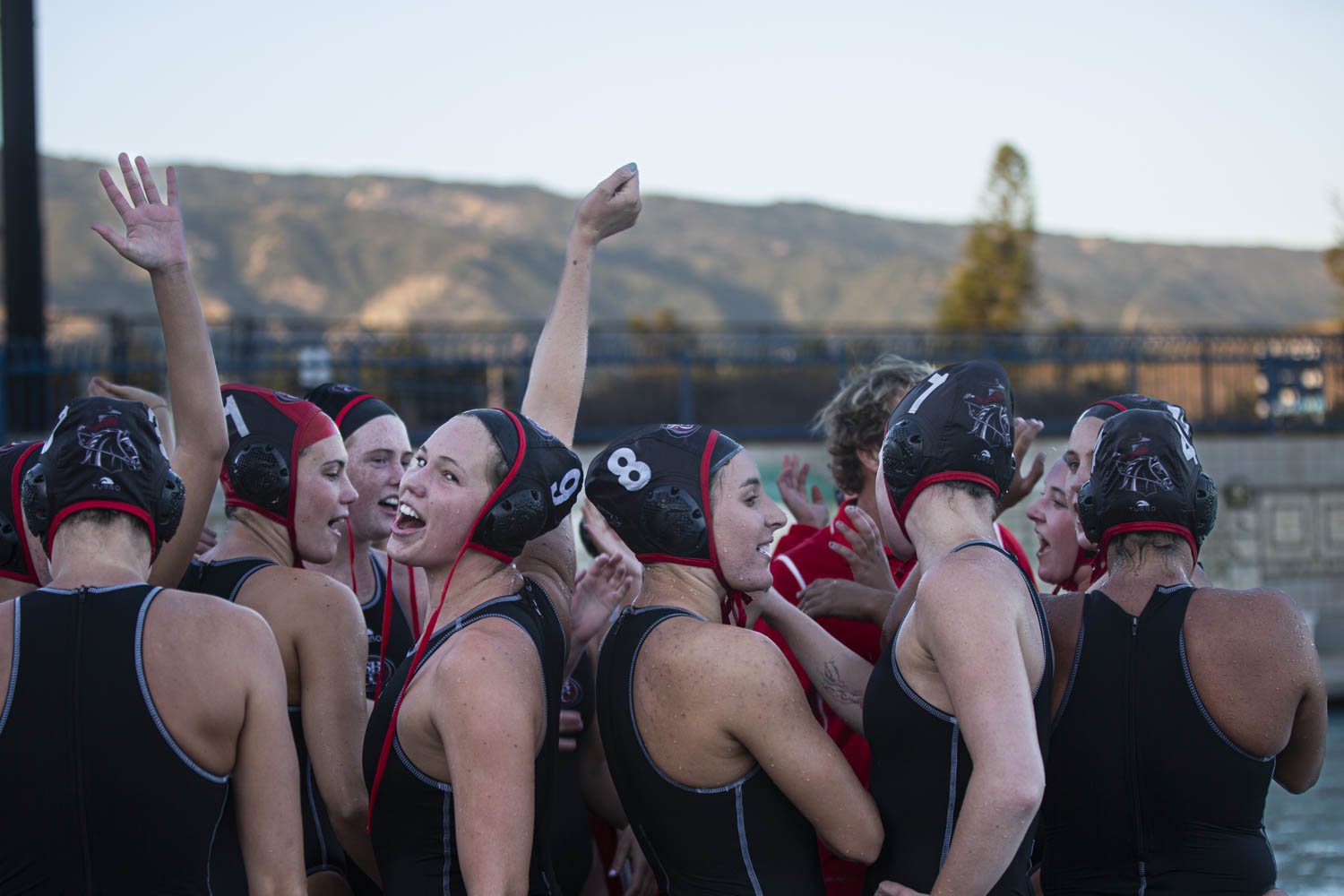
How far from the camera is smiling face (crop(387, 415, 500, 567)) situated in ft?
9.05

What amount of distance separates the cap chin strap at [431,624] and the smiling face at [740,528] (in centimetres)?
49

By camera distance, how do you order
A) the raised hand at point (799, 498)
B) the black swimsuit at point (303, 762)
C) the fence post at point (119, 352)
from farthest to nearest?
the fence post at point (119, 352)
the raised hand at point (799, 498)
the black swimsuit at point (303, 762)

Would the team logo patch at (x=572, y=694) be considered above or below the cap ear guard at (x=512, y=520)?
below

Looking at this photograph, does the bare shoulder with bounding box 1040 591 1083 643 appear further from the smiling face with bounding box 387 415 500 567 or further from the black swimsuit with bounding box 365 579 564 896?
the smiling face with bounding box 387 415 500 567

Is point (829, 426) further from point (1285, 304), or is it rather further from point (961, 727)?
point (1285, 304)

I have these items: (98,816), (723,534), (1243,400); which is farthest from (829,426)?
(1243,400)

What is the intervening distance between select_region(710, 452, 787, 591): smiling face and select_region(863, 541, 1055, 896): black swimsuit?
1.24 feet

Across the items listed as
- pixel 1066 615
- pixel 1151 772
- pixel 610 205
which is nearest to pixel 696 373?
pixel 610 205

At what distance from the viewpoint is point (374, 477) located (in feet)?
13.2

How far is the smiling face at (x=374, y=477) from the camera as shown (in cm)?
398

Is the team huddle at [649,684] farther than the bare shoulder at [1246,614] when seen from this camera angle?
No

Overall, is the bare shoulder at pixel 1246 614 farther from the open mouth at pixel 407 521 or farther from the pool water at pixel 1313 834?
the pool water at pixel 1313 834

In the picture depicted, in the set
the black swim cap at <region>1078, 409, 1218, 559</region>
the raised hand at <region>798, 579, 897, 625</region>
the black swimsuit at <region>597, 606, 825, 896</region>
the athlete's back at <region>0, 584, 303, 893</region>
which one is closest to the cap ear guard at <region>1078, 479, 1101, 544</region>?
the black swim cap at <region>1078, 409, 1218, 559</region>

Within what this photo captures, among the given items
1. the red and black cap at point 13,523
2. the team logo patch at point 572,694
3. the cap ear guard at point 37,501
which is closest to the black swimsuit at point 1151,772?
the team logo patch at point 572,694
